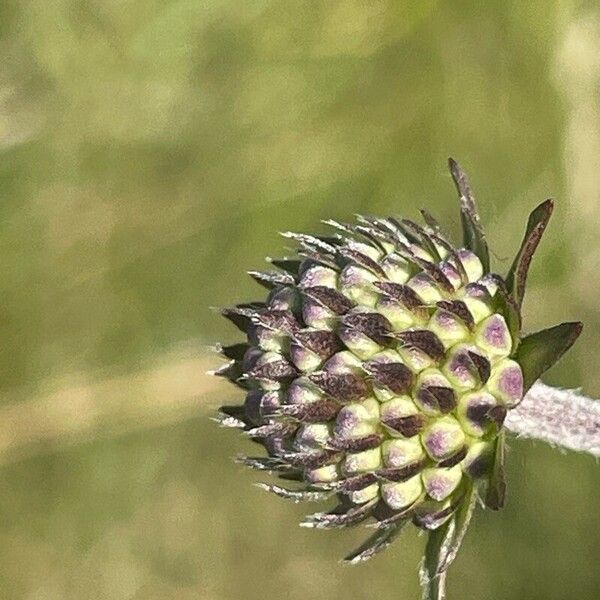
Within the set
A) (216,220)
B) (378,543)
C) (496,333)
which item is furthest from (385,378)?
(216,220)

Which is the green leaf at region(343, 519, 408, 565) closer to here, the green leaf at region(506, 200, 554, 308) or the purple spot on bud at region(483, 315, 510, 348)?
the purple spot on bud at region(483, 315, 510, 348)

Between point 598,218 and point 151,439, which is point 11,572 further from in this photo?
point 598,218

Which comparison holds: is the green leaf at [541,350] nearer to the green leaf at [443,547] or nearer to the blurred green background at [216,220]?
the green leaf at [443,547]

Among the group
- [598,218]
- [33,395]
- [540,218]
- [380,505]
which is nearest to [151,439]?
[33,395]

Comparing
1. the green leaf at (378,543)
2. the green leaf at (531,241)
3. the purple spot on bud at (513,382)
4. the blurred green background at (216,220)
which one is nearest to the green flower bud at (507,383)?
the purple spot on bud at (513,382)

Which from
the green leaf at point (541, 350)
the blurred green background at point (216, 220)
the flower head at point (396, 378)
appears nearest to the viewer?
the green leaf at point (541, 350)

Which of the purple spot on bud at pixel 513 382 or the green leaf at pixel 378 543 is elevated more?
the purple spot on bud at pixel 513 382
